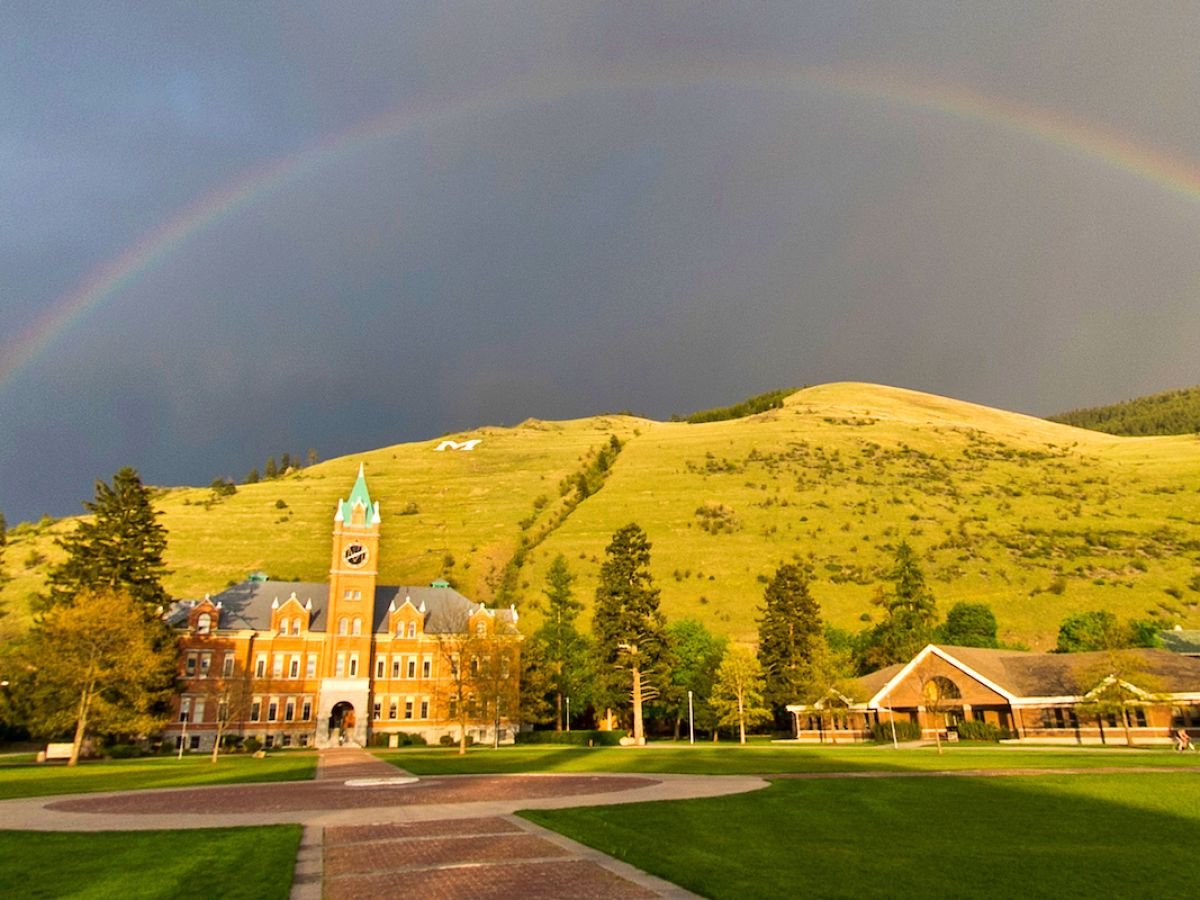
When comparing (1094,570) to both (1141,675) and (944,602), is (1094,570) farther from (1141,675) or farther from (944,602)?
(1141,675)

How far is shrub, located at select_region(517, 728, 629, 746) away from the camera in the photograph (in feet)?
228

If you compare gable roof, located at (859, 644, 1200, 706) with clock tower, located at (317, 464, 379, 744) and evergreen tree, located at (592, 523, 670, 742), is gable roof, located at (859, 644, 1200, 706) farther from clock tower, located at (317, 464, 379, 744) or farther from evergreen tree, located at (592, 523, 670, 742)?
clock tower, located at (317, 464, 379, 744)

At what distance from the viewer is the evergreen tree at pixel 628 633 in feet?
230

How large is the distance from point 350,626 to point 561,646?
75.8 ft

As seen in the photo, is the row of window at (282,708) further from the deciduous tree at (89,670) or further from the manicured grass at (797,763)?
the manicured grass at (797,763)

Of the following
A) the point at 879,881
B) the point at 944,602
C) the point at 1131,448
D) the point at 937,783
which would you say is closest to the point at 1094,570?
the point at 944,602

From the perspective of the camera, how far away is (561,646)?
300ft

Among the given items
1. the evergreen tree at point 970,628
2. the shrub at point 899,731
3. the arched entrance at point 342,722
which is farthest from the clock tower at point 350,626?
the evergreen tree at point 970,628

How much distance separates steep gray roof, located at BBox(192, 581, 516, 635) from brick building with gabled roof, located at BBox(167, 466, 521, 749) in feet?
0.52

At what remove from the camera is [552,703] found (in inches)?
3620

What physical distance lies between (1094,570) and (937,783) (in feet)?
314

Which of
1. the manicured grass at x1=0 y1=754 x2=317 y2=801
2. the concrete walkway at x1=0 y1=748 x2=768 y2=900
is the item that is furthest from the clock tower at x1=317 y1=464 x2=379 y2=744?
the concrete walkway at x1=0 y1=748 x2=768 y2=900

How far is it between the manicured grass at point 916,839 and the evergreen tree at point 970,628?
69706 mm

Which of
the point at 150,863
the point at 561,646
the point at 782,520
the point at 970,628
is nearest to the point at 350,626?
the point at 561,646
